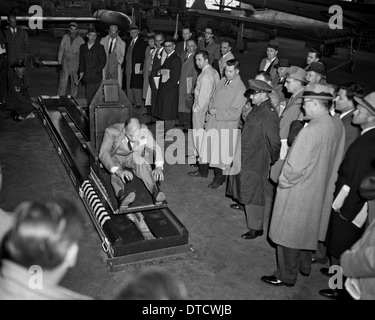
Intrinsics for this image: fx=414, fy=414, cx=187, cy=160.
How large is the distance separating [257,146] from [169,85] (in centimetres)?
364

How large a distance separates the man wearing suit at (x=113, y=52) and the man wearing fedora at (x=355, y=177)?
7.25 meters

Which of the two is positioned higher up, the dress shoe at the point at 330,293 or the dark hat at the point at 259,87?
the dark hat at the point at 259,87

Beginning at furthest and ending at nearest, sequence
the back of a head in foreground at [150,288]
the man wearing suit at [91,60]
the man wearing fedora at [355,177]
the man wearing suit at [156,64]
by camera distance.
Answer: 1. the man wearing suit at [91,60]
2. the man wearing suit at [156,64]
3. the man wearing fedora at [355,177]
4. the back of a head in foreground at [150,288]

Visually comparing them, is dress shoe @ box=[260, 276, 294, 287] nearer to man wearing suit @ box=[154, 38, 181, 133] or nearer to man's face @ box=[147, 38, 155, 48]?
man wearing suit @ box=[154, 38, 181, 133]

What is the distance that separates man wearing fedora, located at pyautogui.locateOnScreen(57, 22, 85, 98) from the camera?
1009 cm

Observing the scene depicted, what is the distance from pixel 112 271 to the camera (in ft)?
14.4

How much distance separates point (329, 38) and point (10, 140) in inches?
580

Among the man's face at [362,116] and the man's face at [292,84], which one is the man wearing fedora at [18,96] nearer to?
the man's face at [292,84]

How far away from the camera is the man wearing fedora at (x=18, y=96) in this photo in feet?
29.3

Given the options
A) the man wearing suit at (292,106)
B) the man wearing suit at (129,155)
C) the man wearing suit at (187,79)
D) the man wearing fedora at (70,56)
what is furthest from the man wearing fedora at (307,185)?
the man wearing fedora at (70,56)

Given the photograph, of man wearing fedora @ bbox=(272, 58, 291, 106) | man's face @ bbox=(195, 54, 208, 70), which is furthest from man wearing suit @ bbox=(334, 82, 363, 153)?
man's face @ bbox=(195, 54, 208, 70)

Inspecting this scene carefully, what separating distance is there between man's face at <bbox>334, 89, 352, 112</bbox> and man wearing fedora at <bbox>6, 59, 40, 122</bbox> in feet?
22.1
